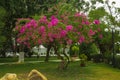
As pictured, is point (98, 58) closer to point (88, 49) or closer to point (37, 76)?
point (88, 49)

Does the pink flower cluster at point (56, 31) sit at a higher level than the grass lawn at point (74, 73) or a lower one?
higher

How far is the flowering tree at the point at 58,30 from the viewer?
18953 mm

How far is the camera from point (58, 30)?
749 inches

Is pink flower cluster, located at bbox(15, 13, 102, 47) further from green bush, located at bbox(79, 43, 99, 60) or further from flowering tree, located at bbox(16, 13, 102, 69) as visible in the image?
green bush, located at bbox(79, 43, 99, 60)

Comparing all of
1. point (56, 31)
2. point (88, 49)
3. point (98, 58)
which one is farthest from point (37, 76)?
point (88, 49)

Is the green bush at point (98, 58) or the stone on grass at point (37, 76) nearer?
the stone on grass at point (37, 76)

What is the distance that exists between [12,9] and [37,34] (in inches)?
327

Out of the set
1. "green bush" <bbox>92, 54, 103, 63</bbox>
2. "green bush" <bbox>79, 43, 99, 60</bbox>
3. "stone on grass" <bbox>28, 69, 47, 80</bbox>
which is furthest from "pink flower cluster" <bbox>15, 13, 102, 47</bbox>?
"green bush" <bbox>79, 43, 99, 60</bbox>

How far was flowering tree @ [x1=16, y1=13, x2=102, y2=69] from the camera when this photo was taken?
62.2 feet

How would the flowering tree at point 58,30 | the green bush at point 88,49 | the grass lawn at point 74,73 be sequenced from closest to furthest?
1. the grass lawn at point 74,73
2. the flowering tree at point 58,30
3. the green bush at point 88,49

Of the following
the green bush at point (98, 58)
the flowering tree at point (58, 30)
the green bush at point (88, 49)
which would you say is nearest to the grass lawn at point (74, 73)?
the flowering tree at point (58, 30)

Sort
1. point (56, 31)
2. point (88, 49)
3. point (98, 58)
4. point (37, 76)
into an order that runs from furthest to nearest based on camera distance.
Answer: point (88, 49), point (98, 58), point (56, 31), point (37, 76)

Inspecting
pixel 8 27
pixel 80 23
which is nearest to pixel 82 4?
pixel 8 27

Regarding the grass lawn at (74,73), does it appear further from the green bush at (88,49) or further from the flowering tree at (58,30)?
the green bush at (88,49)
